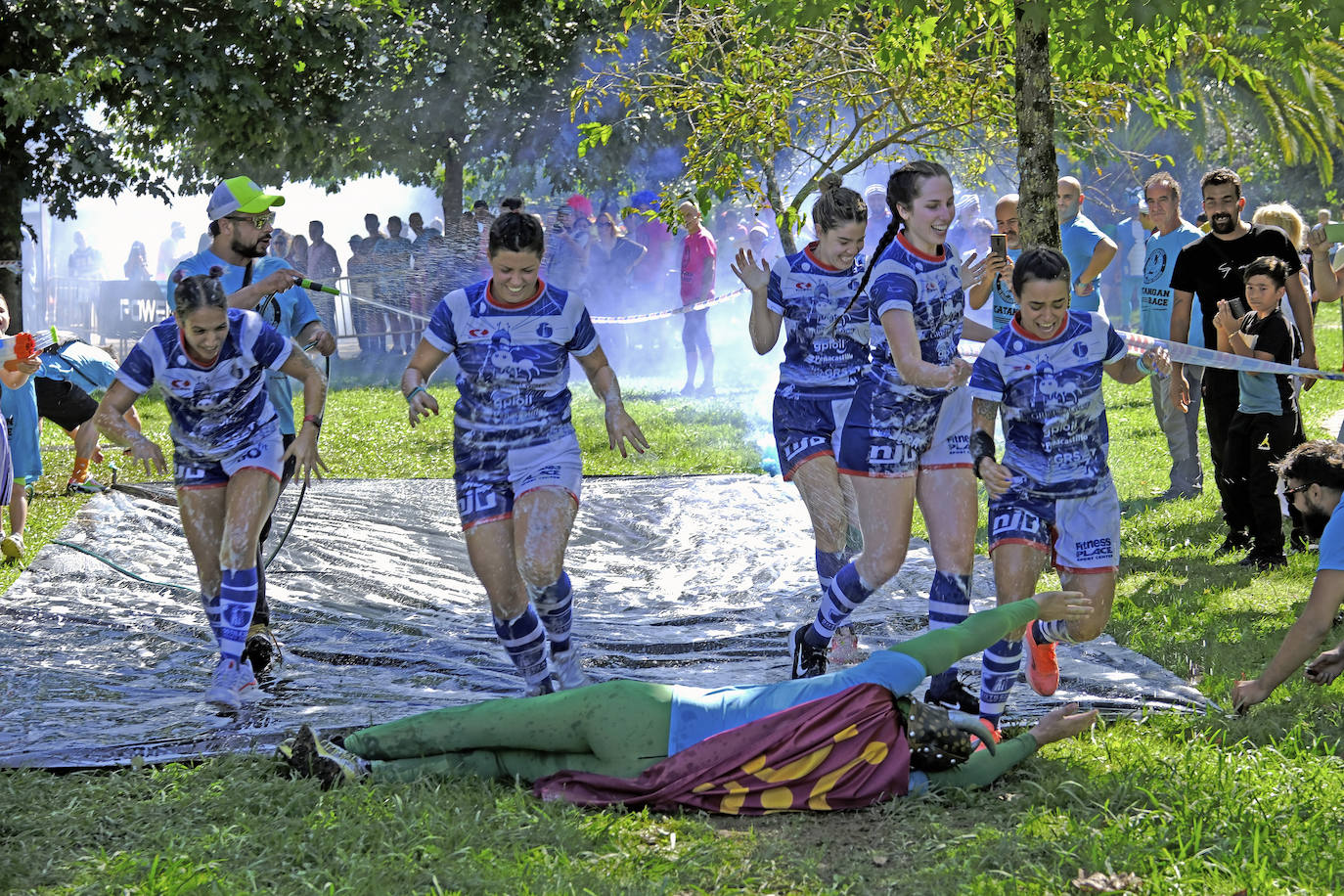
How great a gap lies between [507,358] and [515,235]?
46 centimetres

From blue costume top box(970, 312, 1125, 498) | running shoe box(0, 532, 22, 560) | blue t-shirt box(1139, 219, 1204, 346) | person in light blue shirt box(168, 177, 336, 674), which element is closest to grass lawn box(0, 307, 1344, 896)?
blue costume top box(970, 312, 1125, 498)

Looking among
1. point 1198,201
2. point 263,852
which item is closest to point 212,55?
point 263,852

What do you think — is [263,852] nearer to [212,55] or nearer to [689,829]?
[689,829]

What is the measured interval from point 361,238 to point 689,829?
745 inches

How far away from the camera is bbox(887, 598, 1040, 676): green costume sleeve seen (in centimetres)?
434

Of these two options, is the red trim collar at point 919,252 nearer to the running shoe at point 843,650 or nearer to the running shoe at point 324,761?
the running shoe at point 843,650

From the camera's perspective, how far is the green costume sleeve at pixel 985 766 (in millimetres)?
4426

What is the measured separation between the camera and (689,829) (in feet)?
13.8

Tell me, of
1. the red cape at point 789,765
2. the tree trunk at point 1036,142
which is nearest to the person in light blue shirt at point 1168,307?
the tree trunk at point 1036,142

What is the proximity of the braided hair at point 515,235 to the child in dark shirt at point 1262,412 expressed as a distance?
436cm

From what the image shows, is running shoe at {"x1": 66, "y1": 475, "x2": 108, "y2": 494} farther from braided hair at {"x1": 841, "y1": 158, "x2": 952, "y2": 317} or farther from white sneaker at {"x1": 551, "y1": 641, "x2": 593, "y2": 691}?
braided hair at {"x1": 841, "y1": 158, "x2": 952, "y2": 317}

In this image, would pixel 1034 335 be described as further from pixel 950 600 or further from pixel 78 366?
pixel 78 366

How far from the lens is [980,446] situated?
508 cm

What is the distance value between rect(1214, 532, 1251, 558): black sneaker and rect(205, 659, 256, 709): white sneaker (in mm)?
5315
